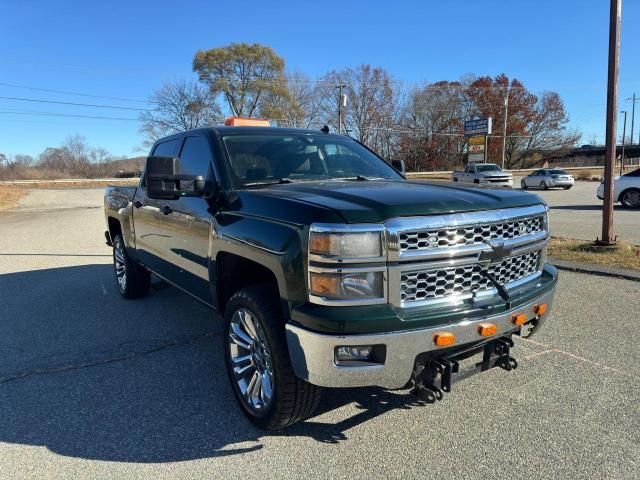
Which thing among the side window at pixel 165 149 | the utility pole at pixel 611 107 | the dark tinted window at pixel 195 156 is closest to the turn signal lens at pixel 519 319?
the dark tinted window at pixel 195 156

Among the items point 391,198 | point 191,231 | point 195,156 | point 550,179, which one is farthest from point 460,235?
point 550,179

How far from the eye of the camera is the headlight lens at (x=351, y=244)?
7.97 ft

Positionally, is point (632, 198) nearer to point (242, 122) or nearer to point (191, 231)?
point (242, 122)

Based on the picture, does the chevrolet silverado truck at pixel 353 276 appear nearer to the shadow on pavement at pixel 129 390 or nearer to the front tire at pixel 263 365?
the front tire at pixel 263 365

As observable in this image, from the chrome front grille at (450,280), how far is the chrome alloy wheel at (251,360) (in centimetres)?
90

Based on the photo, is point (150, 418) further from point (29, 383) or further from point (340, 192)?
point (340, 192)

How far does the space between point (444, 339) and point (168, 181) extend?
2077mm

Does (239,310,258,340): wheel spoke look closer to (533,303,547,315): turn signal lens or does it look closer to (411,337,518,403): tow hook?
(411,337,518,403): tow hook

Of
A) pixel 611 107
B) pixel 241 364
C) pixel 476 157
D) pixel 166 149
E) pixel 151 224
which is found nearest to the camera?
pixel 241 364

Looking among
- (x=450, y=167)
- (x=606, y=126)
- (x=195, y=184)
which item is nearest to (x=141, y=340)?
(x=195, y=184)

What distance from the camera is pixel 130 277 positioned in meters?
5.95

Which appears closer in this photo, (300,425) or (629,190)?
(300,425)

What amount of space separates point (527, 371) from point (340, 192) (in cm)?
210

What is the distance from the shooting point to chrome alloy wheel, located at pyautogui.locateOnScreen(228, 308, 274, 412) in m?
2.92
